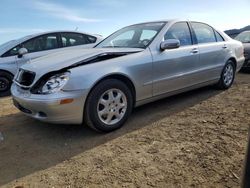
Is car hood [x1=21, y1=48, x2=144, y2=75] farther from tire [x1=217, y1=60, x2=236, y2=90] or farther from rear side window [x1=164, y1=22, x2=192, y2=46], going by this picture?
tire [x1=217, y1=60, x2=236, y2=90]

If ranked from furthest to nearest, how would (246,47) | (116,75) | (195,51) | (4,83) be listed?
(246,47), (4,83), (195,51), (116,75)

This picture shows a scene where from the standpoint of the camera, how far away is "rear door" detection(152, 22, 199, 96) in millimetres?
4230

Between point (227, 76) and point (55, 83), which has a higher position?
point (55, 83)

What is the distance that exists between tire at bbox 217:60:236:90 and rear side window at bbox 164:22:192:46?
127 cm

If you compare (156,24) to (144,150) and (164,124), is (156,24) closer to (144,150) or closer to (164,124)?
(164,124)

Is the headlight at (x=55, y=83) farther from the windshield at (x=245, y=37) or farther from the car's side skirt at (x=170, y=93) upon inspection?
the windshield at (x=245, y=37)

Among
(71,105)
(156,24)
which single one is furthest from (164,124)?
Answer: (156,24)

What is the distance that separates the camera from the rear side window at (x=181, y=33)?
4561 millimetres

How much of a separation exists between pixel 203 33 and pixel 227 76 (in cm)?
114

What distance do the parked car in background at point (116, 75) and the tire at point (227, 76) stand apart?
0.59 m

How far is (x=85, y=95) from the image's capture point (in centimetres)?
340

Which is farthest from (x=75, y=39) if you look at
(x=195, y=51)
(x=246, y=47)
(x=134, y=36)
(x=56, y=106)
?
(x=246, y=47)

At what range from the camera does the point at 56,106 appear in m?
3.30

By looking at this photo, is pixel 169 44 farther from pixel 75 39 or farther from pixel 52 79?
pixel 75 39
